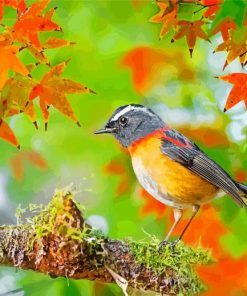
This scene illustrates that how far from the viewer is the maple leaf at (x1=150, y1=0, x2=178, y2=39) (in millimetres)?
1289

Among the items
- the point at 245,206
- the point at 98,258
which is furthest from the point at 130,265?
the point at 245,206

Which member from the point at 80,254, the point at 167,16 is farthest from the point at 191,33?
the point at 80,254

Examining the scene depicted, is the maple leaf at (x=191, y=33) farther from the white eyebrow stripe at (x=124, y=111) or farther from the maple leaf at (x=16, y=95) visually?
the maple leaf at (x=16, y=95)

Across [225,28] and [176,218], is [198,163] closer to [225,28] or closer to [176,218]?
[176,218]

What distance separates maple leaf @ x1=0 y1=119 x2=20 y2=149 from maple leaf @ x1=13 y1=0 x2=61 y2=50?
0.63ft

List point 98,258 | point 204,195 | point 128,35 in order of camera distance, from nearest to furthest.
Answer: point 98,258 < point 204,195 < point 128,35

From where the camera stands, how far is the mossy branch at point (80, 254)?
3.24 ft

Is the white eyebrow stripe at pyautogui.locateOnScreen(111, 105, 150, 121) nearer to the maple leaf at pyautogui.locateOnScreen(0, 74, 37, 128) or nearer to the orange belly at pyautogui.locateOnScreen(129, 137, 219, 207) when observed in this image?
the orange belly at pyautogui.locateOnScreen(129, 137, 219, 207)

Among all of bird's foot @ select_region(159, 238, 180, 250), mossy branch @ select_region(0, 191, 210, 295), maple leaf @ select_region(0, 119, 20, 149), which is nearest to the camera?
mossy branch @ select_region(0, 191, 210, 295)

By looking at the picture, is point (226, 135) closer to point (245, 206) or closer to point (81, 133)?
point (245, 206)

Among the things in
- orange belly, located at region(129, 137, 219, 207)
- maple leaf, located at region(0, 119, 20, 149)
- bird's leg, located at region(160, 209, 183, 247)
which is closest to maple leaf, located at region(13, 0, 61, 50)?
maple leaf, located at region(0, 119, 20, 149)

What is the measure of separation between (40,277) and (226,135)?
526mm

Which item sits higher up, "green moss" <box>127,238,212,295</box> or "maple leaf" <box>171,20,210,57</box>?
"maple leaf" <box>171,20,210,57</box>

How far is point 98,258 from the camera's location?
1030mm
